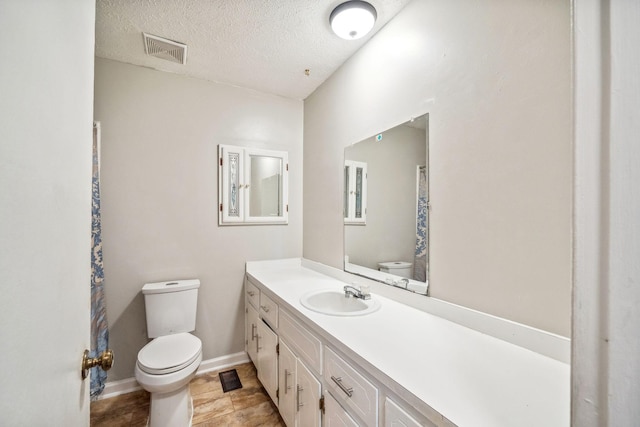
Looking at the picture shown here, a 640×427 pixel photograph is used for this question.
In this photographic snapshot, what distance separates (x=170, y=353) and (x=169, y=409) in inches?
11.9

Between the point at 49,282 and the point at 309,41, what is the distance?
1.90m

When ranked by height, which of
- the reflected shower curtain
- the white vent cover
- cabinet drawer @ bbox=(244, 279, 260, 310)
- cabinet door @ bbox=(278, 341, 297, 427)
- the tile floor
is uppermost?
the white vent cover

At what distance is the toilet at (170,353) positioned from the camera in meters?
1.49

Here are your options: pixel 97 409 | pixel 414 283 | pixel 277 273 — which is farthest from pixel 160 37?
pixel 97 409

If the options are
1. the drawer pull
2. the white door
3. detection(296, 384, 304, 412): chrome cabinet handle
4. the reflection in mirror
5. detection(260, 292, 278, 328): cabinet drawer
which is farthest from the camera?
the reflection in mirror

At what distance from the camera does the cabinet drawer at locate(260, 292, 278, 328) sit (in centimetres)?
168

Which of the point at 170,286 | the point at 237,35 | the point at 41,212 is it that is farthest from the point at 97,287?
the point at 237,35

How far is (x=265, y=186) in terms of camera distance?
2492mm

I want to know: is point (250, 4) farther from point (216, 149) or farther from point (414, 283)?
point (414, 283)

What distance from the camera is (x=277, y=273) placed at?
2.27 metres

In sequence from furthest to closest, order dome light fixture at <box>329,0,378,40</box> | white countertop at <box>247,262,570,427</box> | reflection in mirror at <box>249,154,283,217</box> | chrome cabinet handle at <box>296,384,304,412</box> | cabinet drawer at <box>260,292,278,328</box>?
reflection in mirror at <box>249,154,283,217</box> < cabinet drawer at <box>260,292,278,328</box> < dome light fixture at <box>329,0,378,40</box> < chrome cabinet handle at <box>296,384,304,412</box> < white countertop at <box>247,262,570,427</box>

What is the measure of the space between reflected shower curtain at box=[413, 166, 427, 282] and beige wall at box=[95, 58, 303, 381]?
4.71ft

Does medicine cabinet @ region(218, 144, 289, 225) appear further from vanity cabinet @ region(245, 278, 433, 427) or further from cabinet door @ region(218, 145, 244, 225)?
vanity cabinet @ region(245, 278, 433, 427)

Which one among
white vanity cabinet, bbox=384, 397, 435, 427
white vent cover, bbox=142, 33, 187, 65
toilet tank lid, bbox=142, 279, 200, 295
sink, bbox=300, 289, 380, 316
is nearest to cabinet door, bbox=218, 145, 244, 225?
toilet tank lid, bbox=142, 279, 200, 295
